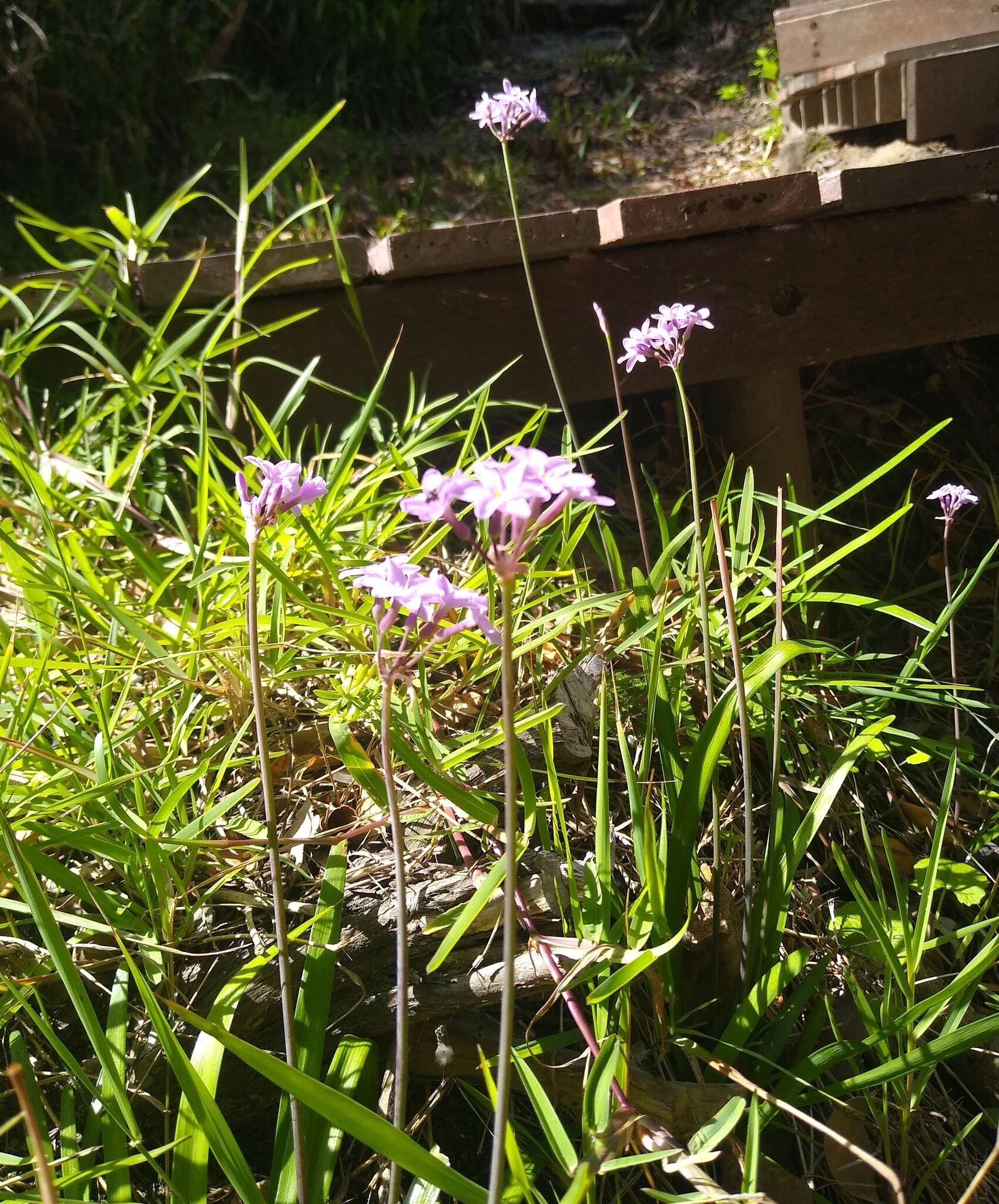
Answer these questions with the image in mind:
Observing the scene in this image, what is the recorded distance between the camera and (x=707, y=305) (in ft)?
6.47

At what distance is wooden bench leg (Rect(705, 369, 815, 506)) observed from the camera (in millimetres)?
2096

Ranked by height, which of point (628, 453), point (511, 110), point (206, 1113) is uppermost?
point (511, 110)

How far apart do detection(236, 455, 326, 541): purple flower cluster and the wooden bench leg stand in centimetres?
150

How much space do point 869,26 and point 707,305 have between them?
1.02 m

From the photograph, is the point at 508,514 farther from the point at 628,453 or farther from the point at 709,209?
the point at 709,209

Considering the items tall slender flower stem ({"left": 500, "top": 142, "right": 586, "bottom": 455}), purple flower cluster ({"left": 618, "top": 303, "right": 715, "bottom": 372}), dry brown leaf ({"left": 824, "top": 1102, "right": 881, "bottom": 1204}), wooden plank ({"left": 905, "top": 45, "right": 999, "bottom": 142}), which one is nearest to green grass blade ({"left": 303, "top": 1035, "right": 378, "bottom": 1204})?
dry brown leaf ({"left": 824, "top": 1102, "right": 881, "bottom": 1204})

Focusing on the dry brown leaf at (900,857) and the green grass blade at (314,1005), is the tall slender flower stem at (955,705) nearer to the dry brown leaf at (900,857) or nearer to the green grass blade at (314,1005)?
the dry brown leaf at (900,857)

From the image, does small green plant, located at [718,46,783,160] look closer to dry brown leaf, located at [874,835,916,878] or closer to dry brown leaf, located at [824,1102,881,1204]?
dry brown leaf, located at [874,835,916,878]

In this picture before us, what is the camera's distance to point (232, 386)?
1.83m

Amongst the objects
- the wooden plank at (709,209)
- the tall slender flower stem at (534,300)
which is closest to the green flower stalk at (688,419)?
the tall slender flower stem at (534,300)

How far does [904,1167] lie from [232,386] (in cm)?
169

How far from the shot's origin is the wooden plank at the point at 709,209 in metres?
1.85

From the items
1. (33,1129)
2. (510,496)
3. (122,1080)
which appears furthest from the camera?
(122,1080)

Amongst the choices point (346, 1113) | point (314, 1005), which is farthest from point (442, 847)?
point (346, 1113)
